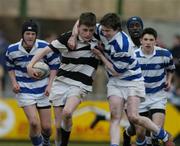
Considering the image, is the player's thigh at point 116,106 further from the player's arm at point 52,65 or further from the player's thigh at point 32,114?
the player's thigh at point 32,114

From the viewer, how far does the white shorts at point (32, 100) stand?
16.1 metres

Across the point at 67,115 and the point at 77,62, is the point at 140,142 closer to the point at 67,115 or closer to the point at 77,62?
the point at 67,115

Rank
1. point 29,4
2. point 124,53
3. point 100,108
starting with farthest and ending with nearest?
point 29,4, point 100,108, point 124,53

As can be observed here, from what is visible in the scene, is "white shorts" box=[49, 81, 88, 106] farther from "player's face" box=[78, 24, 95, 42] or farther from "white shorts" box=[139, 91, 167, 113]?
Result: "white shorts" box=[139, 91, 167, 113]

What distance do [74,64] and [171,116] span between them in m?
6.50

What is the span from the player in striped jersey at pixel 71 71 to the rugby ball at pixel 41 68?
230mm

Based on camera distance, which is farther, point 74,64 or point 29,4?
point 29,4

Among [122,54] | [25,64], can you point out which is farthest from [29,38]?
[122,54]

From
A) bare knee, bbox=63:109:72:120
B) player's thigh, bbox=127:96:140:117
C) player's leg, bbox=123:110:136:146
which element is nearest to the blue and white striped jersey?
player's leg, bbox=123:110:136:146

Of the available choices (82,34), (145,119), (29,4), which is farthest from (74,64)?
(29,4)

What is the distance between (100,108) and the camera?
21141 millimetres

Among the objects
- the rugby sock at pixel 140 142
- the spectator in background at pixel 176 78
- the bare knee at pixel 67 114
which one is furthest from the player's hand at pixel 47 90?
the spectator in background at pixel 176 78

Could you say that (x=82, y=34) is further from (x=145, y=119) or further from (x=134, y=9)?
(x=134, y=9)

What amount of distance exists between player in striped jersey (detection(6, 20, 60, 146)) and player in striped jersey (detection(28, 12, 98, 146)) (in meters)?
0.69
